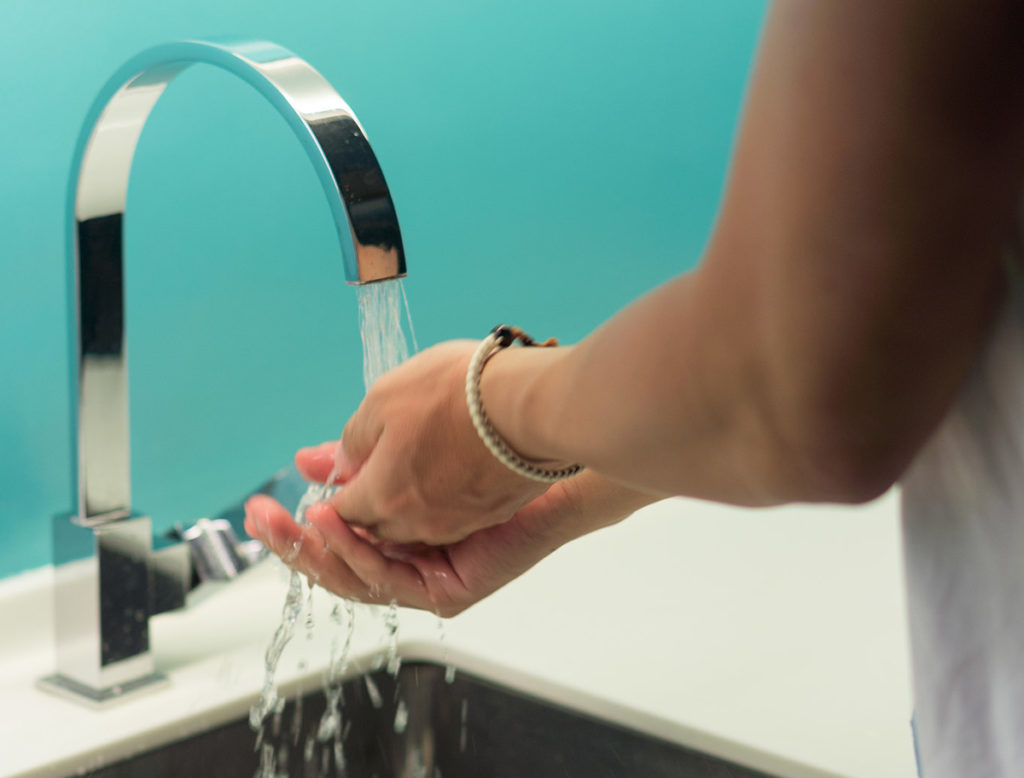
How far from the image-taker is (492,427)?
1.63 feet

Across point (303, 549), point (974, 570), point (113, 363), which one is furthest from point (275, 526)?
point (974, 570)

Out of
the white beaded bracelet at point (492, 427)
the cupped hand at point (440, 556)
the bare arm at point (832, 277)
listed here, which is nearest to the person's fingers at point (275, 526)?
the cupped hand at point (440, 556)

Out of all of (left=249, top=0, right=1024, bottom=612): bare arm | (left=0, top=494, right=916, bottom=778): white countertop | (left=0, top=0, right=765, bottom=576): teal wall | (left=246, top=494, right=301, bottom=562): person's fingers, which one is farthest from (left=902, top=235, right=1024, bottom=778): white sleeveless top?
(left=0, top=0, right=765, bottom=576): teal wall

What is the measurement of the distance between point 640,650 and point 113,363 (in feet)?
1.30

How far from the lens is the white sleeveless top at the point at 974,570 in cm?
37

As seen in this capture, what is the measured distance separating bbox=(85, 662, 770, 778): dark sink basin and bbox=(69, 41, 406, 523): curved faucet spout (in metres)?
0.16

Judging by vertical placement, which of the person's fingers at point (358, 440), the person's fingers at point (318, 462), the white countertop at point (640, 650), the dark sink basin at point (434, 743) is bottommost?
the dark sink basin at point (434, 743)

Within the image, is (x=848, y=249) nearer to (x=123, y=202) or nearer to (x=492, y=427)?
(x=492, y=427)

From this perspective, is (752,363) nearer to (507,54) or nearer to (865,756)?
(865,756)

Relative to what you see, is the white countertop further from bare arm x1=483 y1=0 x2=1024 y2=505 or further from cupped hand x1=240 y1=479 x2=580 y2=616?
bare arm x1=483 y1=0 x2=1024 y2=505

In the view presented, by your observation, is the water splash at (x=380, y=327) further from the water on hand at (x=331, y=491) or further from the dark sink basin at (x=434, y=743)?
the dark sink basin at (x=434, y=743)

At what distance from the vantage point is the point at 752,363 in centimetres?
32

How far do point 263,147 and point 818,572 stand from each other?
56 centimetres

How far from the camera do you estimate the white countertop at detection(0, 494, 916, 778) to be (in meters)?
0.70
